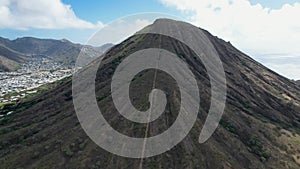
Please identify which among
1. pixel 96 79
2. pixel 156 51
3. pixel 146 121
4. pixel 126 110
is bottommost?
pixel 146 121

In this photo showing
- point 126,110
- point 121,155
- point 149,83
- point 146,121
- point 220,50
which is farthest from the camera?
point 220,50

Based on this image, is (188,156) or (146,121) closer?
(188,156)

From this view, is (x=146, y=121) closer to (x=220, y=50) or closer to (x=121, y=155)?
(x=121, y=155)

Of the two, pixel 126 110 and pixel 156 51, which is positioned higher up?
pixel 156 51

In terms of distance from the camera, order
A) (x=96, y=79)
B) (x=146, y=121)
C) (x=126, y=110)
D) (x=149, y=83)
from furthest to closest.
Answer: (x=96, y=79)
(x=149, y=83)
(x=126, y=110)
(x=146, y=121)

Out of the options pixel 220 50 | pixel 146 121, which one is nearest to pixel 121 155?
pixel 146 121

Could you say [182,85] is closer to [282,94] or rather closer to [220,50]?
[282,94]

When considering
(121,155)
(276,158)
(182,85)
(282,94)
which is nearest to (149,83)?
(182,85)
